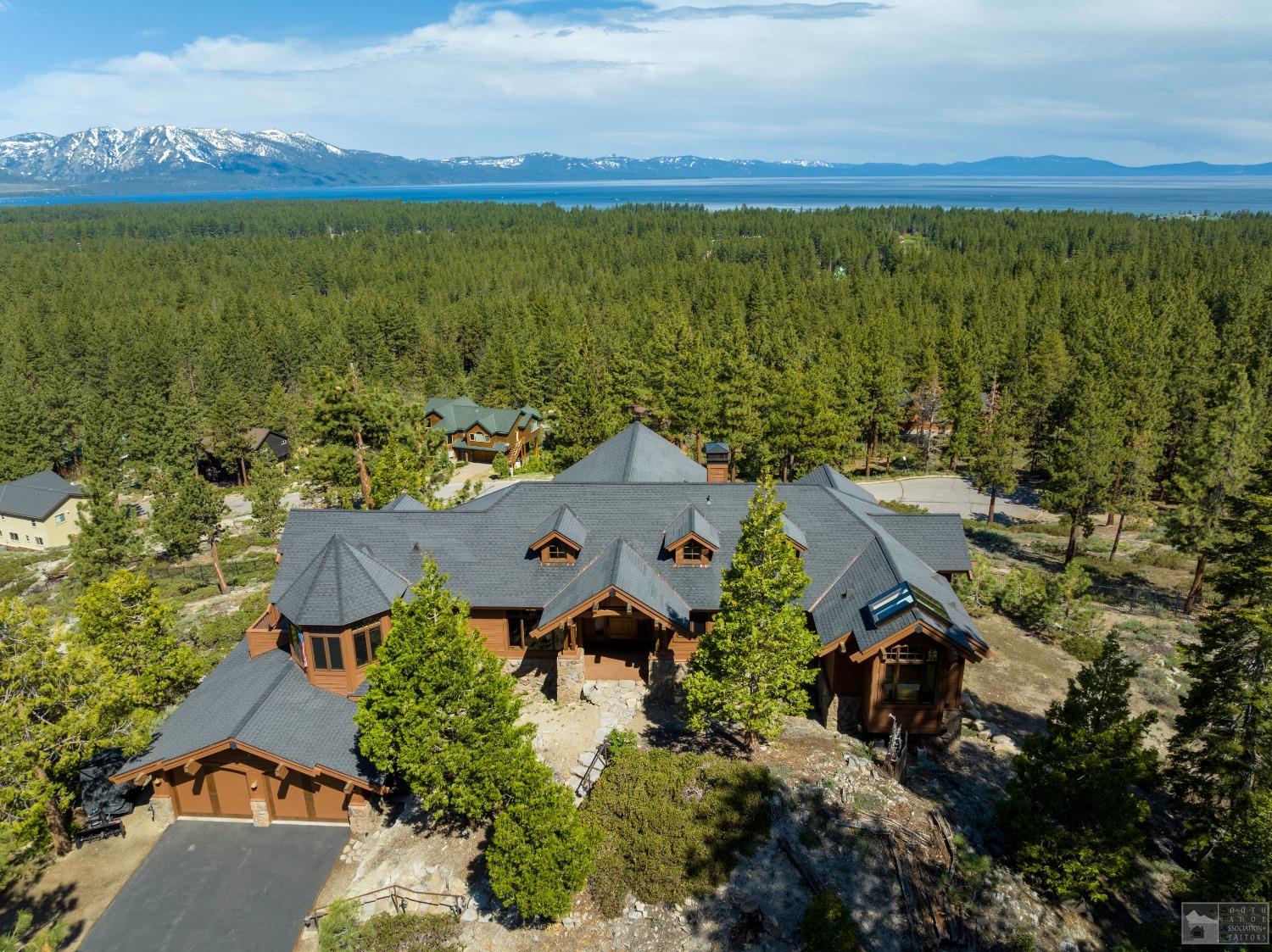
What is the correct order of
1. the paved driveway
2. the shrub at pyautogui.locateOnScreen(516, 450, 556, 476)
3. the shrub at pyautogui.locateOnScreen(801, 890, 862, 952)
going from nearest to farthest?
the shrub at pyautogui.locateOnScreen(801, 890, 862, 952) < the paved driveway < the shrub at pyautogui.locateOnScreen(516, 450, 556, 476)

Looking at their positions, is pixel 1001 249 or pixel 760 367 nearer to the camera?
pixel 760 367

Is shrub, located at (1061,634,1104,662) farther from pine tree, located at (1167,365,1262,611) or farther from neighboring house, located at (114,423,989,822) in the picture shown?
pine tree, located at (1167,365,1262,611)

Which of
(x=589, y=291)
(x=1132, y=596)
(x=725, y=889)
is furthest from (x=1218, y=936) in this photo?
(x=589, y=291)

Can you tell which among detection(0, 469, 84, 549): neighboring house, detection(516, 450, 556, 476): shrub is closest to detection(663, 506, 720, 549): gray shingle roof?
detection(516, 450, 556, 476): shrub

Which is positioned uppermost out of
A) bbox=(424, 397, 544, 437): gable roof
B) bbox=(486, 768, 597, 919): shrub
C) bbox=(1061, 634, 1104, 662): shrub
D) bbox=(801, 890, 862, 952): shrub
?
bbox=(486, 768, 597, 919): shrub

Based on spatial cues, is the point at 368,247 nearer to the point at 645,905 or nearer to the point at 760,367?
the point at 760,367

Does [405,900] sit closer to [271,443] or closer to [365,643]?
[365,643]
